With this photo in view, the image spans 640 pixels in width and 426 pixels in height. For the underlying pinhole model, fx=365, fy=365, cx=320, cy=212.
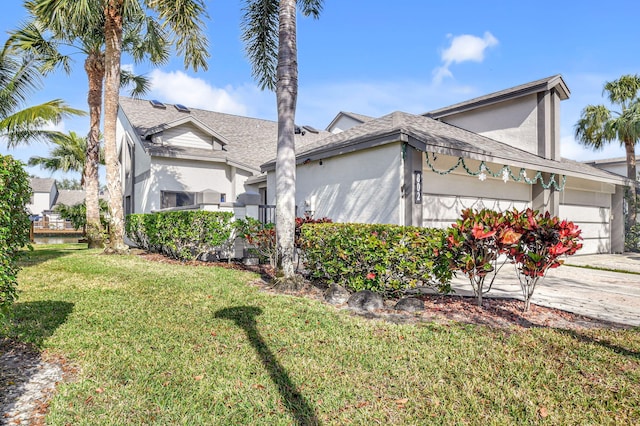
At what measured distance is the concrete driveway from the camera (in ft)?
18.8

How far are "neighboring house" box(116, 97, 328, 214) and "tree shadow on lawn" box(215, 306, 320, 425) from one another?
10362 mm

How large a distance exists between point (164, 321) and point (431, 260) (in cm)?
395

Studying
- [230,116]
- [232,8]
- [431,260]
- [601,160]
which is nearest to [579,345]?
[431,260]

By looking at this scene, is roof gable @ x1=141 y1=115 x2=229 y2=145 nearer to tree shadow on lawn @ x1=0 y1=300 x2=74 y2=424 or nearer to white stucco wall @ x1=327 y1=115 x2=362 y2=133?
white stucco wall @ x1=327 y1=115 x2=362 y2=133

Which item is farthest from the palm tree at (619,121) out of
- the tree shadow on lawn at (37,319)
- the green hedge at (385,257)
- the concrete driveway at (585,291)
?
the tree shadow on lawn at (37,319)

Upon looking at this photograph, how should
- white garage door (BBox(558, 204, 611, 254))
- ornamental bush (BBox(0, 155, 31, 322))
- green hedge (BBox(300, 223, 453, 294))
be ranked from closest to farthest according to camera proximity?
ornamental bush (BBox(0, 155, 31, 322)) → green hedge (BBox(300, 223, 453, 294)) → white garage door (BBox(558, 204, 611, 254))

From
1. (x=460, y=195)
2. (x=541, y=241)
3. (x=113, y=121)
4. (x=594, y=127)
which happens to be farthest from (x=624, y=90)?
(x=113, y=121)

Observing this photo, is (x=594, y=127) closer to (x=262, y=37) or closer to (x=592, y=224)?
(x=592, y=224)

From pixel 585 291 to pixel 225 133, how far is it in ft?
55.4

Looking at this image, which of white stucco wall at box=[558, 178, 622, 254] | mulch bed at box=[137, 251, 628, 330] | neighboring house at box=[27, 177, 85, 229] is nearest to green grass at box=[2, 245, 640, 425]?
mulch bed at box=[137, 251, 628, 330]

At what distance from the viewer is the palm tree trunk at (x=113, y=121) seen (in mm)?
11703

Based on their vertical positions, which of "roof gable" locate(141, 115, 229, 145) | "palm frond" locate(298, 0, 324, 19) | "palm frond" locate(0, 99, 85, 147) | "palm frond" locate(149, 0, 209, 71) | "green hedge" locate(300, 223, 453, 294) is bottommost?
"green hedge" locate(300, 223, 453, 294)

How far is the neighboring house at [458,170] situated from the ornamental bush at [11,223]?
688 centimetres

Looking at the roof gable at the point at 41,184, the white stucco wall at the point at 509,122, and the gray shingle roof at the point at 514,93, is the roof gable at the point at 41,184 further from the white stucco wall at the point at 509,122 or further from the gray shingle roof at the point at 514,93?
the white stucco wall at the point at 509,122
